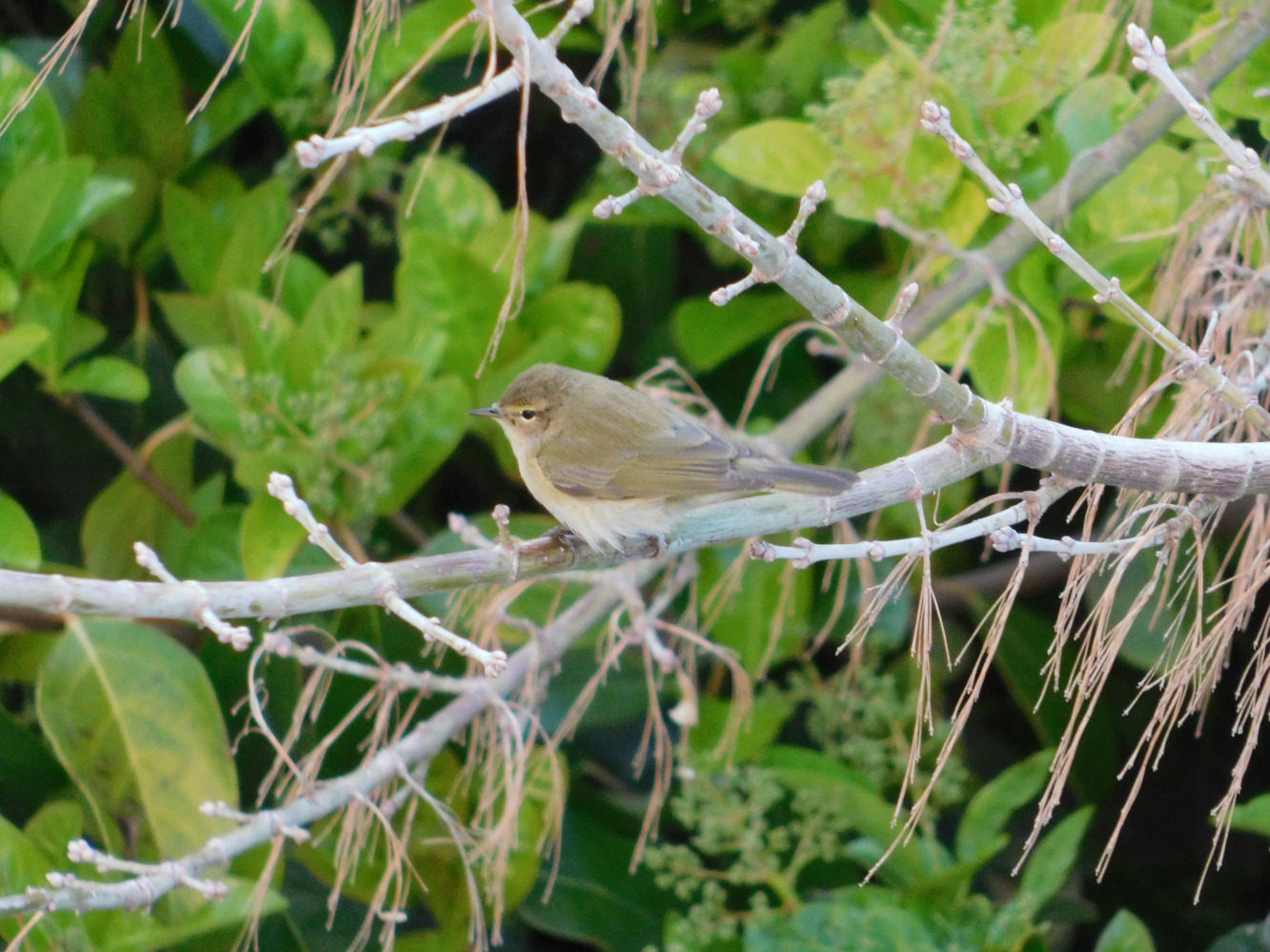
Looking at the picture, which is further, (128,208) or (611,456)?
(128,208)

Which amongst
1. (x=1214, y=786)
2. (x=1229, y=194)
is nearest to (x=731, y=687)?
(x=1214, y=786)

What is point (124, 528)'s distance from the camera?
2.58 meters

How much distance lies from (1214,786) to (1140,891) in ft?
1.19

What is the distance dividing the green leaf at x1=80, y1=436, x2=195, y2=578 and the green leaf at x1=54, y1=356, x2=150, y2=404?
0.35m

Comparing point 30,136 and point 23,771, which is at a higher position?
point 30,136

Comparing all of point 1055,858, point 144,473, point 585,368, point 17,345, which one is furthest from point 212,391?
point 1055,858

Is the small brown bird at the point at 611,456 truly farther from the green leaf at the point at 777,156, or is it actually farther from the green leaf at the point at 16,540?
the green leaf at the point at 16,540

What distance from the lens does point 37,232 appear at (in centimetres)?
223

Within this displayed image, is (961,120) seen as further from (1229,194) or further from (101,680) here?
(101,680)

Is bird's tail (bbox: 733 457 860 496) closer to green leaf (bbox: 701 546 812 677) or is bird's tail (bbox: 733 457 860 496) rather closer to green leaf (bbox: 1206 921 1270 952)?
green leaf (bbox: 701 546 812 677)

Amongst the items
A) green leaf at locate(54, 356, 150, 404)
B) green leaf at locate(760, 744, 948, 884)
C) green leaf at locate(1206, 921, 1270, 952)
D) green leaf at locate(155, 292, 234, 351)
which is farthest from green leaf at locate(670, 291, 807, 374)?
green leaf at locate(1206, 921, 1270, 952)

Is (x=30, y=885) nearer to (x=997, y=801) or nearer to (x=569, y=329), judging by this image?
(x=569, y=329)

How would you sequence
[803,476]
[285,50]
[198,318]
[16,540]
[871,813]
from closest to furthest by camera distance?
[803,476] → [16,540] → [871,813] → [285,50] → [198,318]

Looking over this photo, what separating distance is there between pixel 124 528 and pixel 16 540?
56 cm
